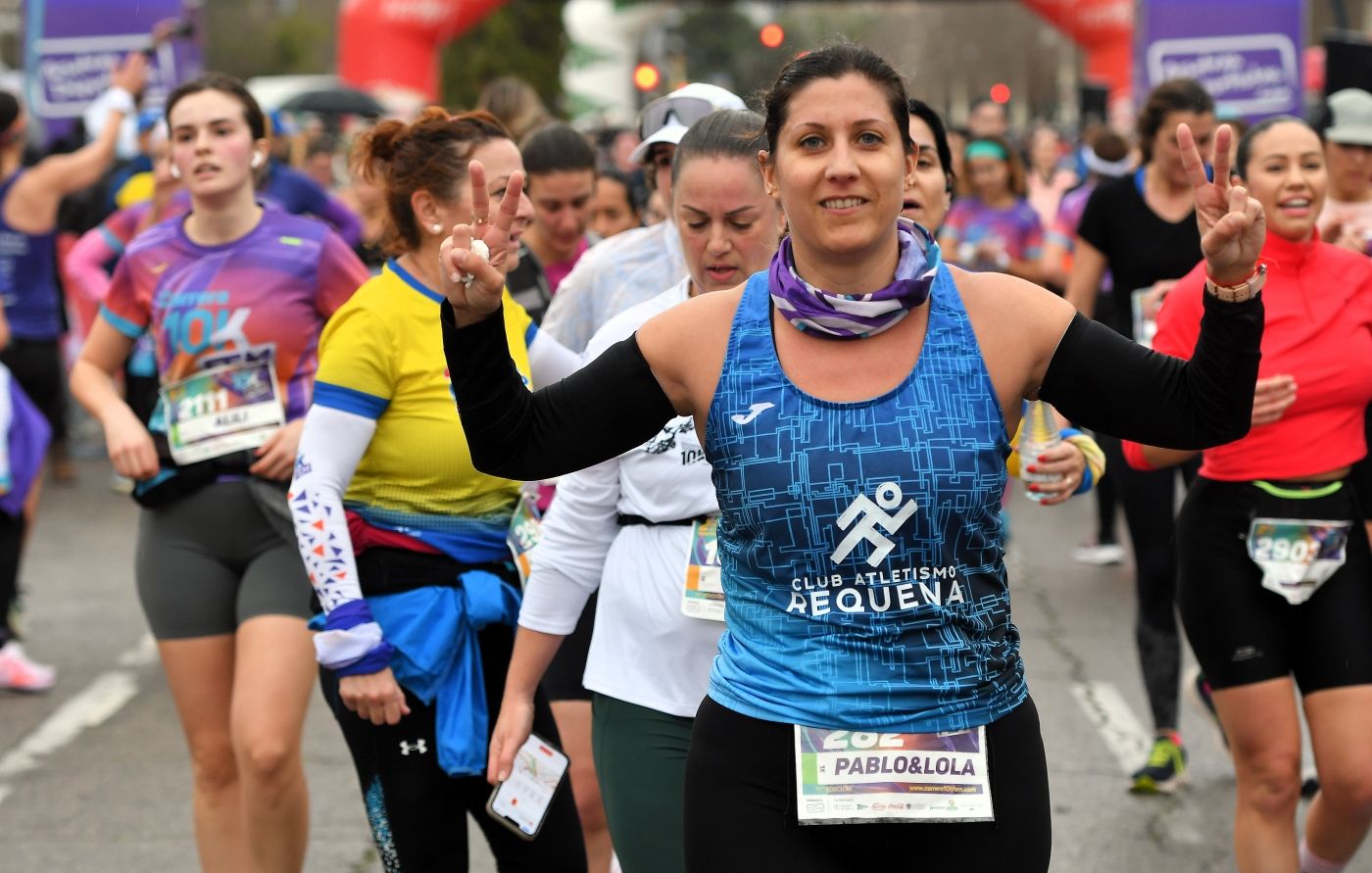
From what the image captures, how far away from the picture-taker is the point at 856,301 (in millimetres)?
2701

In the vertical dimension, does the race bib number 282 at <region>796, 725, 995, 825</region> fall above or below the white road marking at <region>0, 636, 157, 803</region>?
above

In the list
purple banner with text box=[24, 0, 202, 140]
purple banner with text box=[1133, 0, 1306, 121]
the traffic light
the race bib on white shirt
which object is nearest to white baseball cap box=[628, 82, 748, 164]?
the race bib on white shirt

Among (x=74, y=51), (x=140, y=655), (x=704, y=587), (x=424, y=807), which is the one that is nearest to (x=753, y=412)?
(x=704, y=587)

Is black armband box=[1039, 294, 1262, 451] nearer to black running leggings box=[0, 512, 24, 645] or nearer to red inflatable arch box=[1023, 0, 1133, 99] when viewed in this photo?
black running leggings box=[0, 512, 24, 645]

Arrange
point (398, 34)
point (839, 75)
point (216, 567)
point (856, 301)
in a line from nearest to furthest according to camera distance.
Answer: point (856, 301) < point (839, 75) < point (216, 567) < point (398, 34)

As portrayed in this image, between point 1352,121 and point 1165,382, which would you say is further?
point 1352,121

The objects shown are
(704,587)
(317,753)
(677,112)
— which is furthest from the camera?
(317,753)

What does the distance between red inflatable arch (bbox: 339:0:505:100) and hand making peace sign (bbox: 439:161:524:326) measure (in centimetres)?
2573

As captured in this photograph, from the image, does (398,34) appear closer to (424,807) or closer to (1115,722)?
(1115,722)

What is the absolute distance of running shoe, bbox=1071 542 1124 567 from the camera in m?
10.2

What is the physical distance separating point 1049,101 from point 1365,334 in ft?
221

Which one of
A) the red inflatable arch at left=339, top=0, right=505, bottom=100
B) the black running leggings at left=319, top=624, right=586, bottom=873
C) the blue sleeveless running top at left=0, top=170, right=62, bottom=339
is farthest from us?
the red inflatable arch at left=339, top=0, right=505, bottom=100

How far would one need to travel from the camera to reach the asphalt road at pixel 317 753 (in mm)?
5730

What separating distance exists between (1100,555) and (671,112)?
19.1 feet
